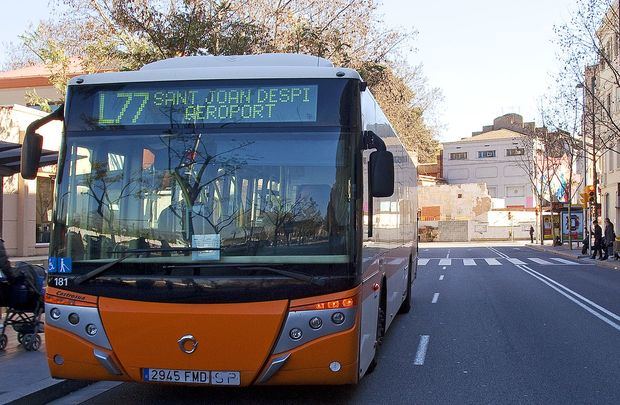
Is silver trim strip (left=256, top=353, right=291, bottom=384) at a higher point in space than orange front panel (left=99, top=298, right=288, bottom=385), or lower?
lower

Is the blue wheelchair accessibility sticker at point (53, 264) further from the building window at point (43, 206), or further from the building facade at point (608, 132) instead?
the building facade at point (608, 132)

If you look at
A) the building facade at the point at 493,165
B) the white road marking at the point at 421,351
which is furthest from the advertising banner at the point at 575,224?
the white road marking at the point at 421,351

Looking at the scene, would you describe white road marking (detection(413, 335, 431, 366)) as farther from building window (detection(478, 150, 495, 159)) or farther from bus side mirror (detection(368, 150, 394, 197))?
building window (detection(478, 150, 495, 159))

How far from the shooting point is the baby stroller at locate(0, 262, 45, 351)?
7762mm

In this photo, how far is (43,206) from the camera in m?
21.0

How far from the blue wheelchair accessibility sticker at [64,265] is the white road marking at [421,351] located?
4.36 metres

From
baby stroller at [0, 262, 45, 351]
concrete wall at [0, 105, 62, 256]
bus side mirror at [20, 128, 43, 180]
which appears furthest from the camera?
concrete wall at [0, 105, 62, 256]

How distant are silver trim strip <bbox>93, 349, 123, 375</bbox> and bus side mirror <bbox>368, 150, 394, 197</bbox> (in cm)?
255

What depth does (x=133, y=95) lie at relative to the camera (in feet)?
18.6

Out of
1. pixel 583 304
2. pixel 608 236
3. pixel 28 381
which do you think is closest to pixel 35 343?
pixel 28 381

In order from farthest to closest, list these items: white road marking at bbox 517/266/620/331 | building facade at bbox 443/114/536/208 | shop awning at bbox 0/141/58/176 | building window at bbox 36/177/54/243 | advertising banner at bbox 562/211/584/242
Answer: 1. building facade at bbox 443/114/536/208
2. advertising banner at bbox 562/211/584/242
3. building window at bbox 36/177/54/243
4. white road marking at bbox 517/266/620/331
5. shop awning at bbox 0/141/58/176

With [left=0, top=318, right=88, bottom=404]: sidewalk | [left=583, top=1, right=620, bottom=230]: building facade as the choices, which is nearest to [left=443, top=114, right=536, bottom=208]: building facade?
[left=583, top=1, right=620, bottom=230]: building facade

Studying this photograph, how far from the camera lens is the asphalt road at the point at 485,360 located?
21.2 ft

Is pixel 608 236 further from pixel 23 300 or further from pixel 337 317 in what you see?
pixel 337 317
